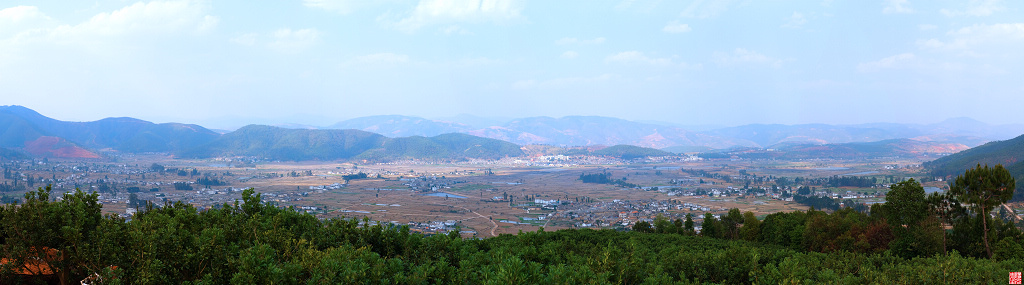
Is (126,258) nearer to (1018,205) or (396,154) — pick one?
(1018,205)

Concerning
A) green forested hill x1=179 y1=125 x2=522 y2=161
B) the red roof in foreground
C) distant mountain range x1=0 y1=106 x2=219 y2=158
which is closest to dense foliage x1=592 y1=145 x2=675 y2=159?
green forested hill x1=179 y1=125 x2=522 y2=161

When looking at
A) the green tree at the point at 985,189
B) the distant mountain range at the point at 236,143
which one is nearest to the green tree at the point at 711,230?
the green tree at the point at 985,189

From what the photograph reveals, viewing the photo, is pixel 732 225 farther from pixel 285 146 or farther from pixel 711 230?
pixel 285 146

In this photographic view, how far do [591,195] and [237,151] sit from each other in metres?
135

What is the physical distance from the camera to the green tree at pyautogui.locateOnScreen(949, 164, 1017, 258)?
22109 mm

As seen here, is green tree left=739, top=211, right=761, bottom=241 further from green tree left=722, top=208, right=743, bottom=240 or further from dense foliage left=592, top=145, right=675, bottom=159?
dense foliage left=592, top=145, right=675, bottom=159

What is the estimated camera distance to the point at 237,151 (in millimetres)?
175375

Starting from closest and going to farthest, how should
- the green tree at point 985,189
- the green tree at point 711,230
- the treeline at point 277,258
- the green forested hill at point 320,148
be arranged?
the treeline at point 277,258, the green tree at point 985,189, the green tree at point 711,230, the green forested hill at point 320,148

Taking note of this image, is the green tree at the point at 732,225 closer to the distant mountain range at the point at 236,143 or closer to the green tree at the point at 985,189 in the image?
the green tree at the point at 985,189

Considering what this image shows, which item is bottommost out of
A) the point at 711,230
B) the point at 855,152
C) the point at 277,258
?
the point at 711,230

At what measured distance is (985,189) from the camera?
74.0ft

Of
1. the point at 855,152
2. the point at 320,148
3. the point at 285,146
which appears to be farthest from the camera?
the point at 855,152

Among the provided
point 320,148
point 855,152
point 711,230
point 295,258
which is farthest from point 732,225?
point 855,152

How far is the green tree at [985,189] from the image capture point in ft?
72.5
